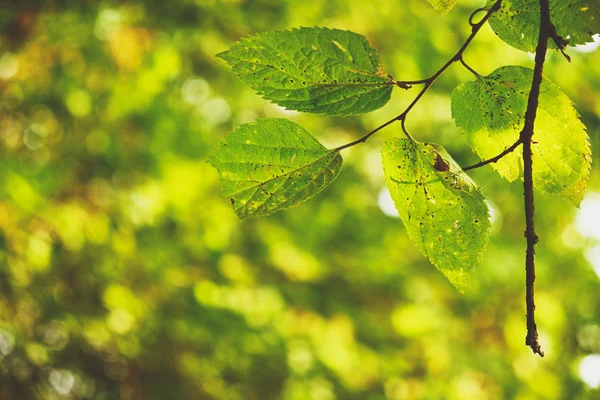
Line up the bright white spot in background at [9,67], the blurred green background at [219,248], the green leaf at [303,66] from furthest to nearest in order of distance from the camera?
the bright white spot in background at [9,67]
the blurred green background at [219,248]
the green leaf at [303,66]

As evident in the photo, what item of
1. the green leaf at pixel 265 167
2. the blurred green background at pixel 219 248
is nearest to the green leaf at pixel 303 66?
the green leaf at pixel 265 167

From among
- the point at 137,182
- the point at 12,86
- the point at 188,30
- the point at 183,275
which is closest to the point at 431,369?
the point at 183,275

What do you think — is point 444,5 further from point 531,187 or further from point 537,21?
point 531,187

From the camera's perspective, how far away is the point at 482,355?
250cm

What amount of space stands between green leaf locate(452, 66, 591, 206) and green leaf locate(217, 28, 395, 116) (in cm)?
13

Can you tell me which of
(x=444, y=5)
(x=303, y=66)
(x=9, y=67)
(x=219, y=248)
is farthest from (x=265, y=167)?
(x=9, y=67)

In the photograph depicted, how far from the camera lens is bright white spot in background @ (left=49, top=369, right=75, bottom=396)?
84.9 inches

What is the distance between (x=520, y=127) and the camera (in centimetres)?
51

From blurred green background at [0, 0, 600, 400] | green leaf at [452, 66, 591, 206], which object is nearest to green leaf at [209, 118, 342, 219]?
green leaf at [452, 66, 591, 206]

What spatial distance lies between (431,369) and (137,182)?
1877 millimetres

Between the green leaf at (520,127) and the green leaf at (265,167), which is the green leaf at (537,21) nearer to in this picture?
the green leaf at (520,127)

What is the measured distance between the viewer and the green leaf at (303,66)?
0.47m

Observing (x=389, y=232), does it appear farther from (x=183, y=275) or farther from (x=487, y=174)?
(x=183, y=275)

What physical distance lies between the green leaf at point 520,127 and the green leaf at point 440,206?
5 cm
